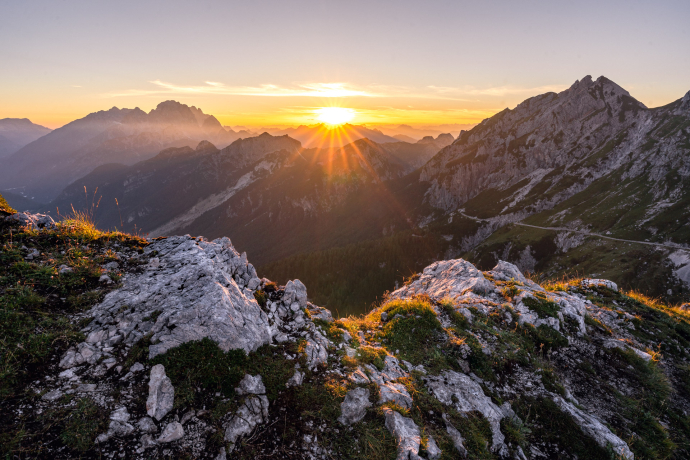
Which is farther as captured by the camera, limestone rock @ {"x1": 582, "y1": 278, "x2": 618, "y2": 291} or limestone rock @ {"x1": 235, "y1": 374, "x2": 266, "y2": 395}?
limestone rock @ {"x1": 582, "y1": 278, "x2": 618, "y2": 291}

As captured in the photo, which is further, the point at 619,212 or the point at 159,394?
the point at 619,212

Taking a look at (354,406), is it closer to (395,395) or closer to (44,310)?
(395,395)

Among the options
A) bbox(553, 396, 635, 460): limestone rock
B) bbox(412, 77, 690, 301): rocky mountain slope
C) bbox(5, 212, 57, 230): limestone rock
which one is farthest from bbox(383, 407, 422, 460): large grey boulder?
bbox(412, 77, 690, 301): rocky mountain slope

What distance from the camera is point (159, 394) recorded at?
6.80 meters

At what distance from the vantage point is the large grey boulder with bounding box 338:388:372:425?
7.89m

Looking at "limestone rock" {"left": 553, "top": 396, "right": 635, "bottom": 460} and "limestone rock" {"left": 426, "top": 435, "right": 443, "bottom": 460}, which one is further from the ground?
"limestone rock" {"left": 426, "top": 435, "right": 443, "bottom": 460}

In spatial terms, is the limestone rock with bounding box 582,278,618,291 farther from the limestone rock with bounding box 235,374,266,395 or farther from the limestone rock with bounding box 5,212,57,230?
the limestone rock with bounding box 5,212,57,230

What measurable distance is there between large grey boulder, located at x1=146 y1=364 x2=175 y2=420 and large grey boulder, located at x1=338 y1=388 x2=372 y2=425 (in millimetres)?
4483

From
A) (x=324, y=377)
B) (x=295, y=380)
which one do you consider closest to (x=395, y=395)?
(x=324, y=377)

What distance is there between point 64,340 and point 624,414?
18.5 m

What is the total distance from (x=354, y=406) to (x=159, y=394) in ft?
17.0

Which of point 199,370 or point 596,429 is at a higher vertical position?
point 199,370

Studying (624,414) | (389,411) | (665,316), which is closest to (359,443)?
(389,411)

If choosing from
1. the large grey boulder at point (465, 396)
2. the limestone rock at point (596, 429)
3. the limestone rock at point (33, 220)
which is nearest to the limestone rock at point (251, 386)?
the large grey boulder at point (465, 396)
